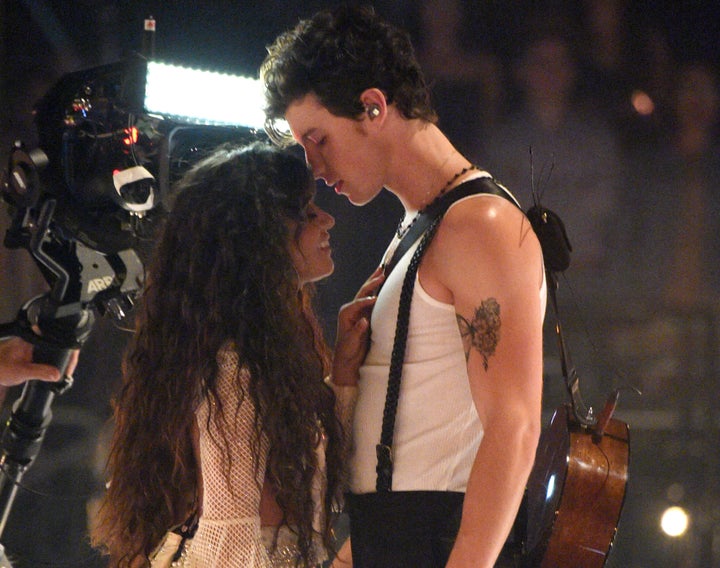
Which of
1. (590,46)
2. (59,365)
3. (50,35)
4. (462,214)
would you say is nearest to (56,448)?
(59,365)

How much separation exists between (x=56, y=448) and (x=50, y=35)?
112 centimetres

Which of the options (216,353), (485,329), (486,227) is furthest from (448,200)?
(216,353)

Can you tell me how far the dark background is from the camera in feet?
8.13

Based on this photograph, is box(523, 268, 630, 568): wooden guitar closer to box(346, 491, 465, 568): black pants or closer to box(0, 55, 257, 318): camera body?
box(346, 491, 465, 568): black pants

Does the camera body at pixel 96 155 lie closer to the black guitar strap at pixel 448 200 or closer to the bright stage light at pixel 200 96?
the bright stage light at pixel 200 96

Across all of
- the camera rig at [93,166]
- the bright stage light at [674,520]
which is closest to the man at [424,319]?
the camera rig at [93,166]

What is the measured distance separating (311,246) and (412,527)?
0.45m

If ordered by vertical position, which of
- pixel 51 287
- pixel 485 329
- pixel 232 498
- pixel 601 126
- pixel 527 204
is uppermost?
pixel 601 126

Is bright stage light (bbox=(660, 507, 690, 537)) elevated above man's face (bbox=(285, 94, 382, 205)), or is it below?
below

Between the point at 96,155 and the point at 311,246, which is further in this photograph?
the point at 96,155

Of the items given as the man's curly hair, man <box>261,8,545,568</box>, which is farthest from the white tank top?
the man's curly hair

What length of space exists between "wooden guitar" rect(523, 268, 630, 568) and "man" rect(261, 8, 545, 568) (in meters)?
0.18

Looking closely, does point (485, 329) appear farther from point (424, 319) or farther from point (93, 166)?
point (93, 166)

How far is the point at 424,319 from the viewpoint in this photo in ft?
4.22
